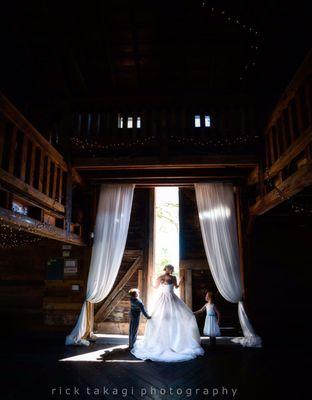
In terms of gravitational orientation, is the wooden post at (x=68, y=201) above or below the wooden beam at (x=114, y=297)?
above

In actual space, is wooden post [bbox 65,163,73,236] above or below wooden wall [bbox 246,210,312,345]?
above

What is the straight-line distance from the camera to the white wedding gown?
17.3 feet

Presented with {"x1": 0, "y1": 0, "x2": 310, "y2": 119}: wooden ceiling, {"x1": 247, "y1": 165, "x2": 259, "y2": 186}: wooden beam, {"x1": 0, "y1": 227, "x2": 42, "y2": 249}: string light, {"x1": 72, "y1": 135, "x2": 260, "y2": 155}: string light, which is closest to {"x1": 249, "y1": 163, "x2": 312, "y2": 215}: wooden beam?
{"x1": 247, "y1": 165, "x2": 259, "y2": 186}: wooden beam

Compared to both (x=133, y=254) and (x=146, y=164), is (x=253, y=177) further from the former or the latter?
(x=133, y=254)

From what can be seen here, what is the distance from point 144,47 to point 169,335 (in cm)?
584

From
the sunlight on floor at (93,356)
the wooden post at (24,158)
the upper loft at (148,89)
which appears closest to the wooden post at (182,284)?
the sunlight on floor at (93,356)

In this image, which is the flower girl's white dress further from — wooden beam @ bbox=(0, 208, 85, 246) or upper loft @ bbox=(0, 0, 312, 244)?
wooden beam @ bbox=(0, 208, 85, 246)

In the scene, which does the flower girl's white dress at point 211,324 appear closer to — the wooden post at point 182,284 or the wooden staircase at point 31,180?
the wooden post at point 182,284

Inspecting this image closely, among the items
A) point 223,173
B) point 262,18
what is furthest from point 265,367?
point 262,18

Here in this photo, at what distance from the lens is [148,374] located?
4.38 metres

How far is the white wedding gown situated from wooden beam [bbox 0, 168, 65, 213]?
2.85 meters

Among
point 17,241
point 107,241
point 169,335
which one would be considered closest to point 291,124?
point 169,335

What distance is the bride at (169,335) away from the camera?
5.27 meters

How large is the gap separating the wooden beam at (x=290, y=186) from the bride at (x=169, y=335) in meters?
2.60
